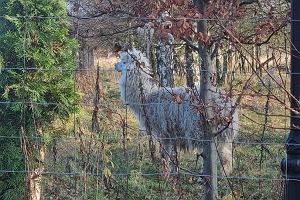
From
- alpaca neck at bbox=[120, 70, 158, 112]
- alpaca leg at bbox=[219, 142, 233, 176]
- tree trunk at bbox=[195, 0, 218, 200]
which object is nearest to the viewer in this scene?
tree trunk at bbox=[195, 0, 218, 200]

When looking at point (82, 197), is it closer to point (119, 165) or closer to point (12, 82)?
point (12, 82)

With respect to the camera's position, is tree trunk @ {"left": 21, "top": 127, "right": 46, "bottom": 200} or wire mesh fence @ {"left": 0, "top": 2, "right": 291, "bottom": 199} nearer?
wire mesh fence @ {"left": 0, "top": 2, "right": 291, "bottom": 199}

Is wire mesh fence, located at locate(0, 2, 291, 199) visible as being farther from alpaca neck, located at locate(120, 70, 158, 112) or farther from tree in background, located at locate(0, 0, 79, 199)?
alpaca neck, located at locate(120, 70, 158, 112)

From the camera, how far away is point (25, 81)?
5859 mm

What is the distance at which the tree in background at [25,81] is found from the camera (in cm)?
576

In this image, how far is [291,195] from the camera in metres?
3.36

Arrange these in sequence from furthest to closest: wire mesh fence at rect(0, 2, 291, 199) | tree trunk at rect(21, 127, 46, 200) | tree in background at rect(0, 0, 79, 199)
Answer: tree in background at rect(0, 0, 79, 199), tree trunk at rect(21, 127, 46, 200), wire mesh fence at rect(0, 2, 291, 199)

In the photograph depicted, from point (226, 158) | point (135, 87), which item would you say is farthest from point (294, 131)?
point (135, 87)

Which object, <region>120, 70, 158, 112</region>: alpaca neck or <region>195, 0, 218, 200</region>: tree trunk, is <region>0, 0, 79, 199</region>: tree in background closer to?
<region>195, 0, 218, 200</region>: tree trunk

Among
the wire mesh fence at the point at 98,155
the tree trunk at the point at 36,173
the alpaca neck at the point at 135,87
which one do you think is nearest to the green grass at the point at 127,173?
the wire mesh fence at the point at 98,155

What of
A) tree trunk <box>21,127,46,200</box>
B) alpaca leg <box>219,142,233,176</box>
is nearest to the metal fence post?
tree trunk <box>21,127,46,200</box>

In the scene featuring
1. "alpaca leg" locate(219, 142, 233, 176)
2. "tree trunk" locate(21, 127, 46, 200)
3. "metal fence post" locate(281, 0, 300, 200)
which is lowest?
"alpaca leg" locate(219, 142, 233, 176)

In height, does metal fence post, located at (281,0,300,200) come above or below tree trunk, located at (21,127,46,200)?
above

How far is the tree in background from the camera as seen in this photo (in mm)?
5758
